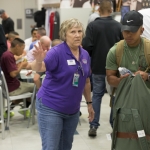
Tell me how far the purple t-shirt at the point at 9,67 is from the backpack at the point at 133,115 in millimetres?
2264

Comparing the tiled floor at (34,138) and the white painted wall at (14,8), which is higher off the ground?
the white painted wall at (14,8)

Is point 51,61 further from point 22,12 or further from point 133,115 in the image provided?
point 22,12

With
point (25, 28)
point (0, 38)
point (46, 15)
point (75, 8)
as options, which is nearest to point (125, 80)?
point (0, 38)

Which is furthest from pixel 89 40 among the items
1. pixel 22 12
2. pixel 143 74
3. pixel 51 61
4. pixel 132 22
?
pixel 22 12

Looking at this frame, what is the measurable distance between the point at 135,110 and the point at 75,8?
5.44 m

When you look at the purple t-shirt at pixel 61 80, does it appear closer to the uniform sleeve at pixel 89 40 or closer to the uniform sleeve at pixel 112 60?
the uniform sleeve at pixel 112 60

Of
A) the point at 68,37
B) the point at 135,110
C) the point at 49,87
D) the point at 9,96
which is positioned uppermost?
the point at 68,37

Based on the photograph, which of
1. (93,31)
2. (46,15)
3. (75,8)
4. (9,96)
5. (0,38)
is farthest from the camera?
(46,15)

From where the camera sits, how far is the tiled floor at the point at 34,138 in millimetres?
4004

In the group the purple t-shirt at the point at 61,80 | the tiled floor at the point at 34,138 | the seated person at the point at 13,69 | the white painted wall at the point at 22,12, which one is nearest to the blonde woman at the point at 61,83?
the purple t-shirt at the point at 61,80

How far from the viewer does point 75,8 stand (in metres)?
7.61

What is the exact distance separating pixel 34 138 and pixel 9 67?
100cm

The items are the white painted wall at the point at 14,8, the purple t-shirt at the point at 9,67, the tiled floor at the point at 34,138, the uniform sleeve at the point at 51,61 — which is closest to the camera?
the uniform sleeve at the point at 51,61

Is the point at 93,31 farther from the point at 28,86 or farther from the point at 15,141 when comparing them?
the point at 15,141
